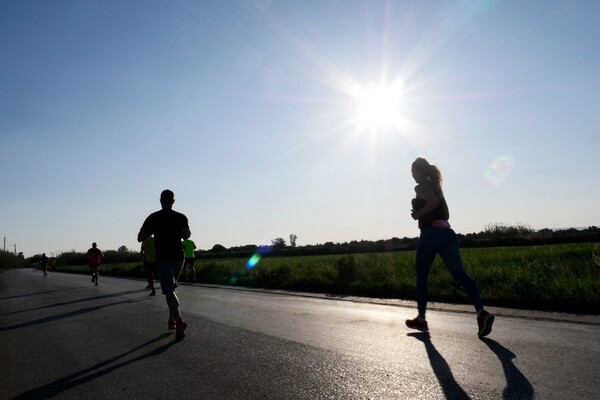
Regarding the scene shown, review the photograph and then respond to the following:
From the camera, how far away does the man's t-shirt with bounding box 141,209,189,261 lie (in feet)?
19.6

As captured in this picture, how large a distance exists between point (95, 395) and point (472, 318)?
506 centimetres

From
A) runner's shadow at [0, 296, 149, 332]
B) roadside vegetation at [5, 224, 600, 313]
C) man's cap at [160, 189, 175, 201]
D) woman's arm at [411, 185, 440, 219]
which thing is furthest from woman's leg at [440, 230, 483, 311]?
runner's shadow at [0, 296, 149, 332]

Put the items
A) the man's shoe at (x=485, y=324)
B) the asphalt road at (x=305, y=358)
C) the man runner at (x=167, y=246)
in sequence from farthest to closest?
1. the man runner at (x=167, y=246)
2. the man's shoe at (x=485, y=324)
3. the asphalt road at (x=305, y=358)

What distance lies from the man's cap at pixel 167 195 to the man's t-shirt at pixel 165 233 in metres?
0.21

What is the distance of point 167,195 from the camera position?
245 inches

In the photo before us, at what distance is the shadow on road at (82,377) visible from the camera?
365 cm

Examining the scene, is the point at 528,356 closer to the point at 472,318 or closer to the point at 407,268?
the point at 472,318

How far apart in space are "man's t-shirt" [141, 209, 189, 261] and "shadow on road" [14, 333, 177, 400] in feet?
4.12

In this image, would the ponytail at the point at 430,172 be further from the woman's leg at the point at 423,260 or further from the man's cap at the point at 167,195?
the man's cap at the point at 167,195

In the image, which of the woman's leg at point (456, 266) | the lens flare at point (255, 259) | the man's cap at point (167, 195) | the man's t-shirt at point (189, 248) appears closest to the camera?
the woman's leg at point (456, 266)

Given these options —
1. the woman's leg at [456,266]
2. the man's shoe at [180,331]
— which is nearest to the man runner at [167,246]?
the man's shoe at [180,331]

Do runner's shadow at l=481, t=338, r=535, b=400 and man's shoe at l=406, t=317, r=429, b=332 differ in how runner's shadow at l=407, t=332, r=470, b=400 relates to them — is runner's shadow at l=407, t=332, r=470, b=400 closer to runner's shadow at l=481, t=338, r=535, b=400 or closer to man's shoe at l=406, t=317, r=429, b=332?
runner's shadow at l=481, t=338, r=535, b=400

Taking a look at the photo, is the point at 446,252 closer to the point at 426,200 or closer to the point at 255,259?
the point at 426,200

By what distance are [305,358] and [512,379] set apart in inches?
71.2
